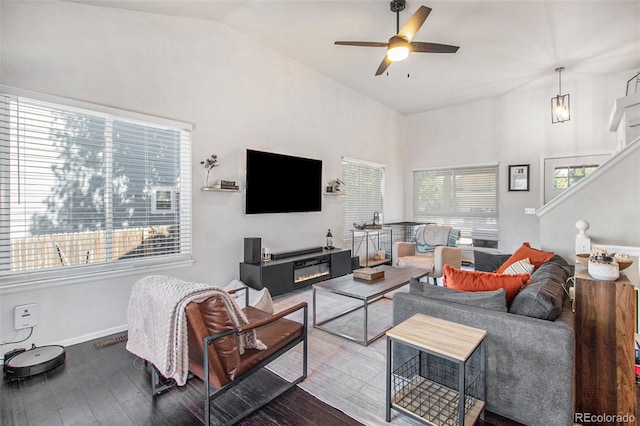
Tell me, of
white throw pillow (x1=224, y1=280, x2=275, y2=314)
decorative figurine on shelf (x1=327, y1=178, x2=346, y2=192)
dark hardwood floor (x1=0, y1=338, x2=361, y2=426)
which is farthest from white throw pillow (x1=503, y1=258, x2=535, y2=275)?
decorative figurine on shelf (x1=327, y1=178, x2=346, y2=192)

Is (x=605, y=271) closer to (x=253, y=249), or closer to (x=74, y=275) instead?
(x=253, y=249)

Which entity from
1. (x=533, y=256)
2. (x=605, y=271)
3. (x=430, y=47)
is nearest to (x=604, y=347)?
(x=605, y=271)

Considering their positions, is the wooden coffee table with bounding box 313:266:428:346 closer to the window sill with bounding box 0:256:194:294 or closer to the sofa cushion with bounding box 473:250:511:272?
the sofa cushion with bounding box 473:250:511:272

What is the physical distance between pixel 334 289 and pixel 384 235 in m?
3.78

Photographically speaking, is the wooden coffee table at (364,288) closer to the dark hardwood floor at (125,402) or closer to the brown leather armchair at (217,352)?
the dark hardwood floor at (125,402)

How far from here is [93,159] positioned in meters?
2.99

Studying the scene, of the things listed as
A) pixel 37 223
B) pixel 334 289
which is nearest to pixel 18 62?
pixel 37 223

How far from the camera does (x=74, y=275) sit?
2.88 metres

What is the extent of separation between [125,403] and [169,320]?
87 centimetres

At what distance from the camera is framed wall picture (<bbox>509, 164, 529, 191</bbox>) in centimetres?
577

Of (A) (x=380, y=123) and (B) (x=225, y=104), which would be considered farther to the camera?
(A) (x=380, y=123)

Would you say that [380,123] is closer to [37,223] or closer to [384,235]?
[384,235]

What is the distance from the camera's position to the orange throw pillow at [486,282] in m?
2.02

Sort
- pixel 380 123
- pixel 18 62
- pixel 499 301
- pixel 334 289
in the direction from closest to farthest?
pixel 499 301
pixel 18 62
pixel 334 289
pixel 380 123
